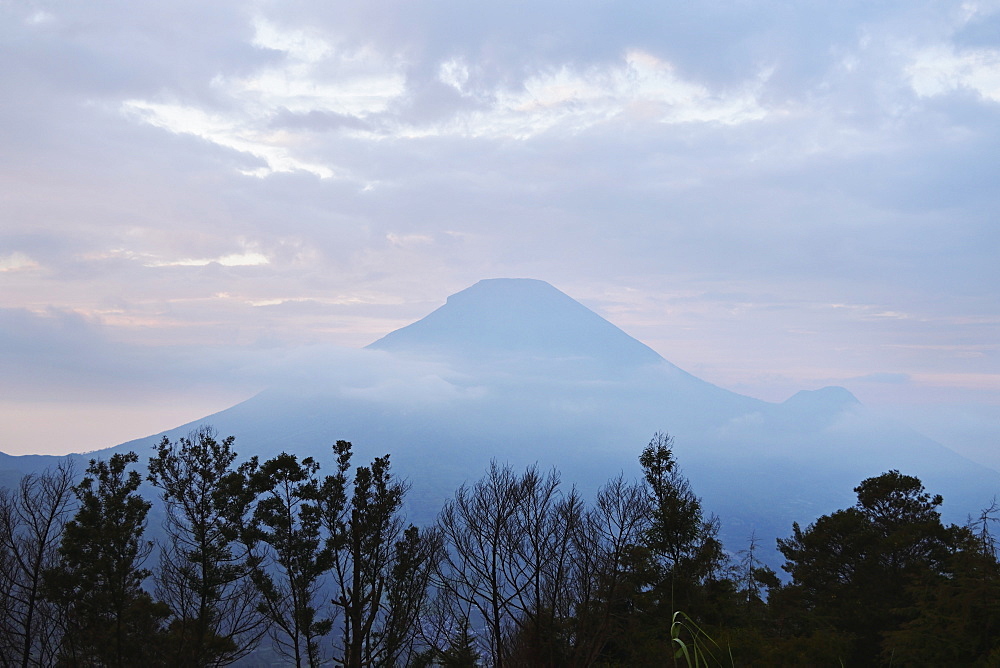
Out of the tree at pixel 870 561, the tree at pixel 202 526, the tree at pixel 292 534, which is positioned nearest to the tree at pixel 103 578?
the tree at pixel 202 526

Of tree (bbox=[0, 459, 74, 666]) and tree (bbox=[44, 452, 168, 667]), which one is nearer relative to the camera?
tree (bbox=[0, 459, 74, 666])

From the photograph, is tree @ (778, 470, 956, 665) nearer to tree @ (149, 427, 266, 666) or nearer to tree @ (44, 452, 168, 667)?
tree @ (149, 427, 266, 666)

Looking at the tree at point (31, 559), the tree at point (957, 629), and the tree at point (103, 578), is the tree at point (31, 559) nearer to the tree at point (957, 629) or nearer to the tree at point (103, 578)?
the tree at point (103, 578)

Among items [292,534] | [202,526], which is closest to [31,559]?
[202,526]

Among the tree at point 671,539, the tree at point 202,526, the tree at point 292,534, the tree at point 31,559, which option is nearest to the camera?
the tree at point 31,559

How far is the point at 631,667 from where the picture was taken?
19938 millimetres

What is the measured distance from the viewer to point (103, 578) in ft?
67.9

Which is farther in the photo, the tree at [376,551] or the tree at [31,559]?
the tree at [376,551]

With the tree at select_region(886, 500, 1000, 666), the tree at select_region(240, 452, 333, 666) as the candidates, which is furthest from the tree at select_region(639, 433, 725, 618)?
the tree at select_region(240, 452, 333, 666)

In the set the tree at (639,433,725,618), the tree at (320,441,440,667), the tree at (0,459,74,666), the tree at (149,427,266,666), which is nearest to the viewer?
the tree at (0,459,74,666)

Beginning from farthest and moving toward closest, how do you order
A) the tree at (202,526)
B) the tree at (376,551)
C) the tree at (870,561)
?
1. the tree at (870,561)
2. the tree at (202,526)
3. the tree at (376,551)

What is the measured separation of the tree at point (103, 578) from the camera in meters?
20.0

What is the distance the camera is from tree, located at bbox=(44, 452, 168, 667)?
20.0 metres

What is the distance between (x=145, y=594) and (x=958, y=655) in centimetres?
2431
